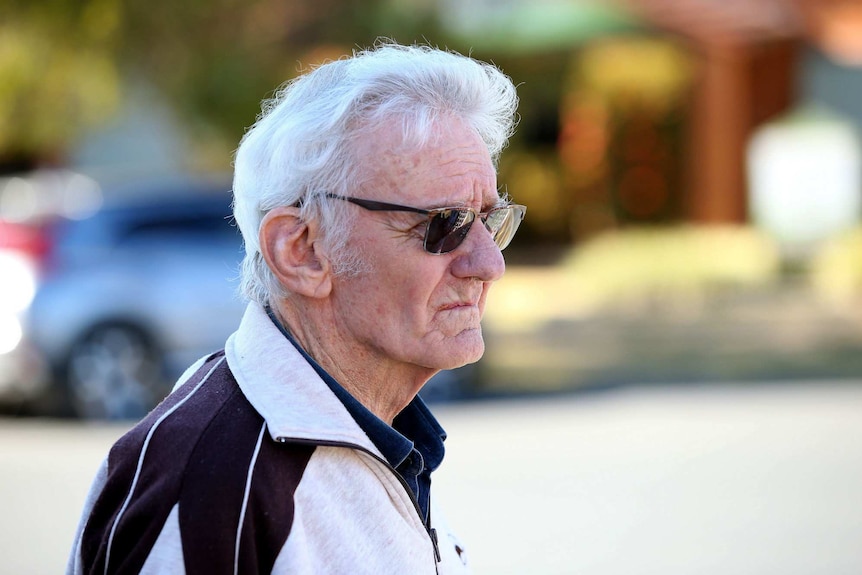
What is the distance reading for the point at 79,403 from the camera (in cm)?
866

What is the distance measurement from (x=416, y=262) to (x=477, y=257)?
0.12 meters

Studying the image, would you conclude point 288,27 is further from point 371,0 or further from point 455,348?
point 455,348

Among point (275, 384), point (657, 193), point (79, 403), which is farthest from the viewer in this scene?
point (657, 193)

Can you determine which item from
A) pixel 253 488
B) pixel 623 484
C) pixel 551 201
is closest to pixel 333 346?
pixel 253 488

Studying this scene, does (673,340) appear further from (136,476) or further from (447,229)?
(136,476)

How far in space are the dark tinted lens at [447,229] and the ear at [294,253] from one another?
18cm

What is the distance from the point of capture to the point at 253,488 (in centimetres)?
154

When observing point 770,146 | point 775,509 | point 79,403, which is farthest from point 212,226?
point 770,146

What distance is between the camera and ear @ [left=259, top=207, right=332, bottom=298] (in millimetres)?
1820

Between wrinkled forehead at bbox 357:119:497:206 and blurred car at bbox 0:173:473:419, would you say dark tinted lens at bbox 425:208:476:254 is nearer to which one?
wrinkled forehead at bbox 357:119:497:206

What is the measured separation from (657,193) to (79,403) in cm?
1342

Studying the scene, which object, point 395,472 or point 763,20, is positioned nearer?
point 395,472

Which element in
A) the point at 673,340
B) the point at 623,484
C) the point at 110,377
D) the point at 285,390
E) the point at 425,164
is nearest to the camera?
the point at 285,390

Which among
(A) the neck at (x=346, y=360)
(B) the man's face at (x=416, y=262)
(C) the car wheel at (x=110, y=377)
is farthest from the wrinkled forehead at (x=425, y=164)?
(C) the car wheel at (x=110, y=377)
